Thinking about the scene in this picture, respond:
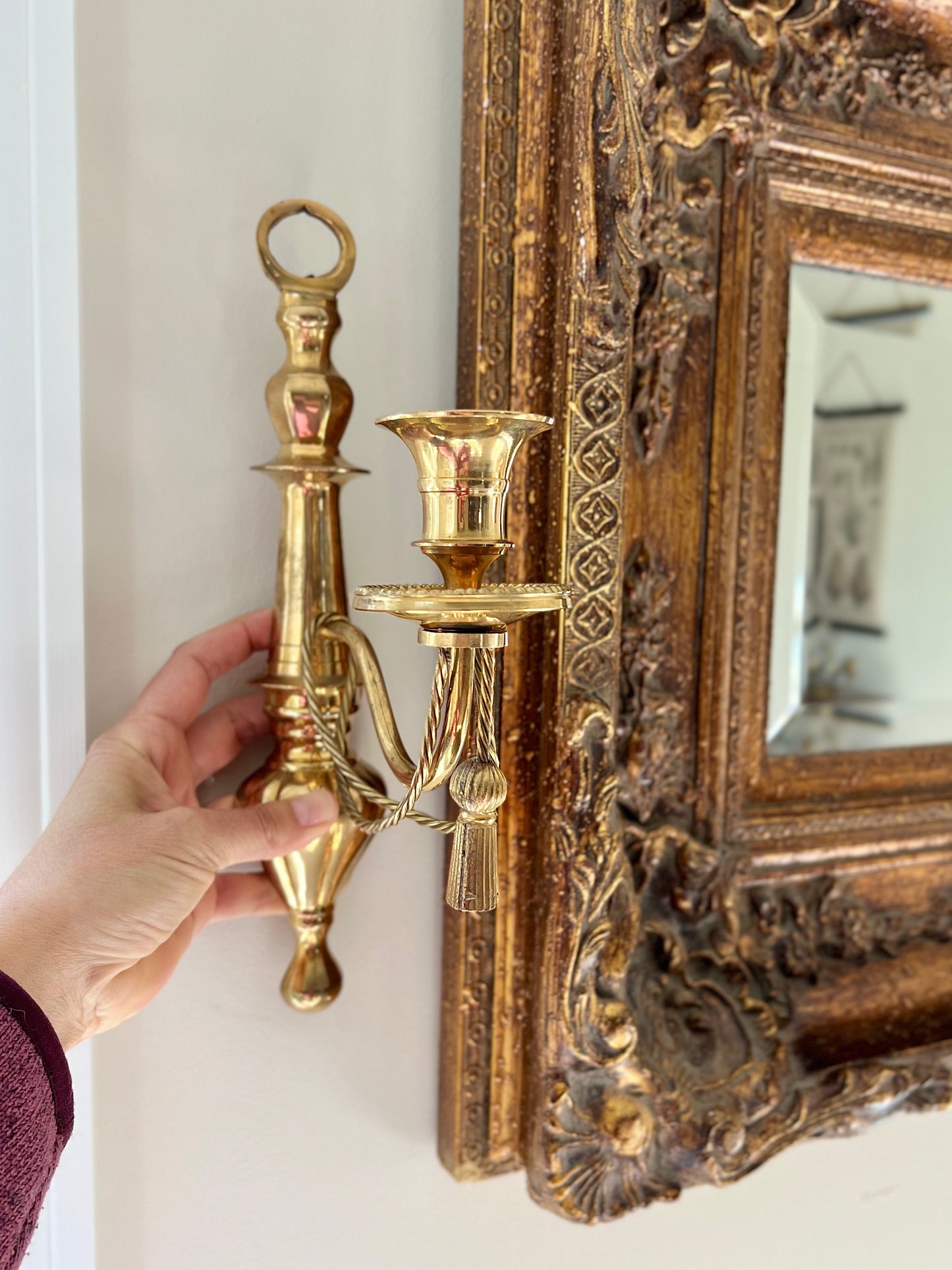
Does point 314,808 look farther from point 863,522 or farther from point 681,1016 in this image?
point 863,522

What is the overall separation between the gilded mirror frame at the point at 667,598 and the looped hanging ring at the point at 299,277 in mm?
73

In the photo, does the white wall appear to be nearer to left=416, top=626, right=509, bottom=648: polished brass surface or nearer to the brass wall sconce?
the brass wall sconce

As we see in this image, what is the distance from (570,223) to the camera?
1.61 feet

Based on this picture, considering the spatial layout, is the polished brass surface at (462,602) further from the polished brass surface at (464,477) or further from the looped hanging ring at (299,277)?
the looped hanging ring at (299,277)

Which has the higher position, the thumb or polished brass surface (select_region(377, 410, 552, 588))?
polished brass surface (select_region(377, 410, 552, 588))

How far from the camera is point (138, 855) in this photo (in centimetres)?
41

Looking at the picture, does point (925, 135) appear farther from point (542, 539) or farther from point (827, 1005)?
point (827, 1005)

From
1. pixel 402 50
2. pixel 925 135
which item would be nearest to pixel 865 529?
pixel 925 135

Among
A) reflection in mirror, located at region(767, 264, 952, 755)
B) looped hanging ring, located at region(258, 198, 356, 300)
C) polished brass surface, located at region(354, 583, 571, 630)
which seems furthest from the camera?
reflection in mirror, located at region(767, 264, 952, 755)

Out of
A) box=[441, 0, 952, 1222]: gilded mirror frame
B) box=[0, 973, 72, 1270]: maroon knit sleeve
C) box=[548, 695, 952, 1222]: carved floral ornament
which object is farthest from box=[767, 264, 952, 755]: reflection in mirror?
box=[0, 973, 72, 1270]: maroon knit sleeve

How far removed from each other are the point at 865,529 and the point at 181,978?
0.53 meters

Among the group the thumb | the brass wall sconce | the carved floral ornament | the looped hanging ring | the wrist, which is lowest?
the carved floral ornament

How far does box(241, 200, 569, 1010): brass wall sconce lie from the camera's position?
0.36m

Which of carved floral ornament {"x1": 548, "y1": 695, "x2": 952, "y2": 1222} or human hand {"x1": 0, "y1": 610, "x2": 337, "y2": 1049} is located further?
carved floral ornament {"x1": 548, "y1": 695, "x2": 952, "y2": 1222}
